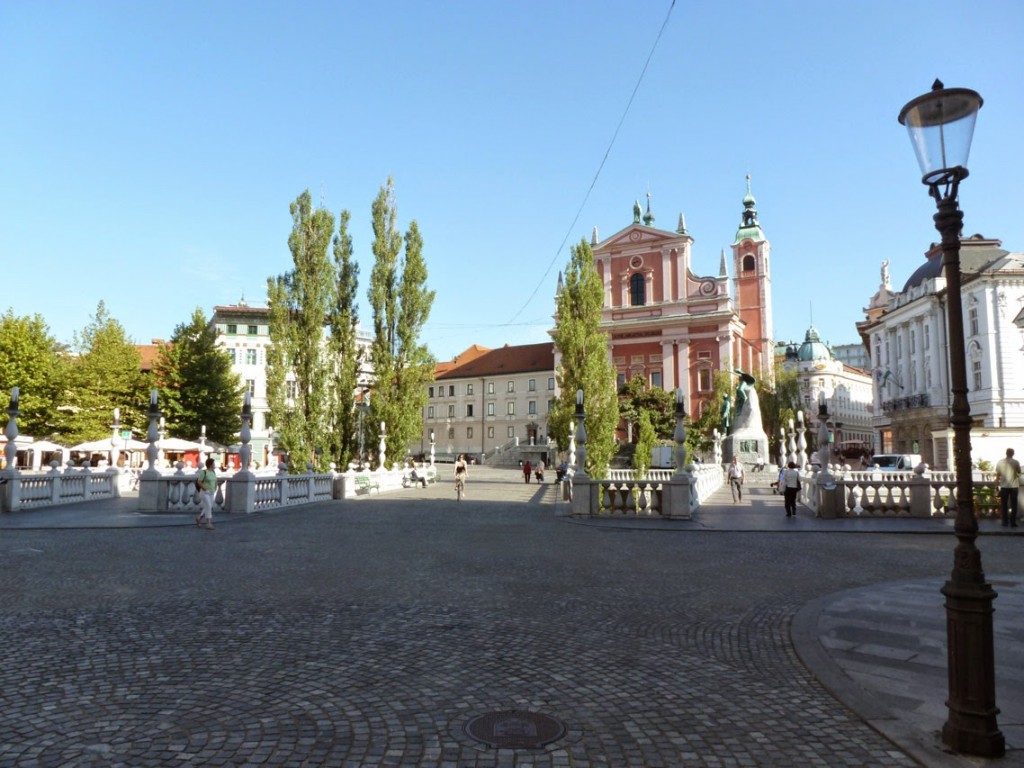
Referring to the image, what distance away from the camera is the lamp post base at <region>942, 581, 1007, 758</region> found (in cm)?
381

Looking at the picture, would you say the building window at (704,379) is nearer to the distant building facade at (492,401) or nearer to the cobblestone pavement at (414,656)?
the distant building facade at (492,401)

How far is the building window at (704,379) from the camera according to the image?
67.2 metres

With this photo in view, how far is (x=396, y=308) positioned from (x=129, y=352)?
2513cm

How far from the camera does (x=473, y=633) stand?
6.57 m

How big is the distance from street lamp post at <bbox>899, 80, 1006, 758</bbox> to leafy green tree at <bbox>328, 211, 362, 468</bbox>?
94.8 feet

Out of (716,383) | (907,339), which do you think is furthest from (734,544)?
(907,339)

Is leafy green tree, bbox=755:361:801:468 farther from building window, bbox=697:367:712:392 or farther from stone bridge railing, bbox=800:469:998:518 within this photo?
stone bridge railing, bbox=800:469:998:518

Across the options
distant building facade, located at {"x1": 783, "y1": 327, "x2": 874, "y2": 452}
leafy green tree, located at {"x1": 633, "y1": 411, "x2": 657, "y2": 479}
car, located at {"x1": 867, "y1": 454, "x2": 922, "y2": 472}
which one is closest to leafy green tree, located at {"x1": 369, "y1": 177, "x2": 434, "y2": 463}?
leafy green tree, located at {"x1": 633, "y1": 411, "x2": 657, "y2": 479}

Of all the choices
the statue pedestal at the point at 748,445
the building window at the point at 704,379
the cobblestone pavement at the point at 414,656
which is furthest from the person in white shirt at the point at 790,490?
the building window at the point at 704,379

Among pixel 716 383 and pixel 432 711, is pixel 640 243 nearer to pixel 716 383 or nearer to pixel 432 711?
pixel 716 383

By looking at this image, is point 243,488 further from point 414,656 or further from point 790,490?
point 414,656

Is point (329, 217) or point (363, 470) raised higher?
point (329, 217)

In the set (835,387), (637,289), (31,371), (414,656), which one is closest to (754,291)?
(637,289)

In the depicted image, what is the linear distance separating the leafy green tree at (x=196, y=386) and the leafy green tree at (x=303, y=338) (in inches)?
791
